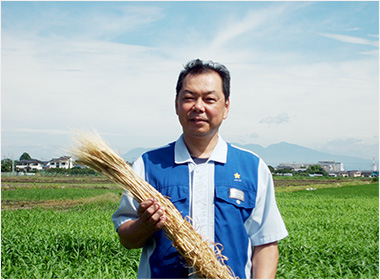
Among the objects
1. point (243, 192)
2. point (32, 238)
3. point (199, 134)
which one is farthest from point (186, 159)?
point (32, 238)

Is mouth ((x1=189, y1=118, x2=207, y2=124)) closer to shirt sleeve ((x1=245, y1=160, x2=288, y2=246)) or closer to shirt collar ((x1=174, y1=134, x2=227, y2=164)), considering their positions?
shirt collar ((x1=174, y1=134, x2=227, y2=164))

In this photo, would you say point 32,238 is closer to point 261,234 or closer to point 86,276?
point 86,276

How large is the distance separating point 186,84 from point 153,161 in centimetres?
39

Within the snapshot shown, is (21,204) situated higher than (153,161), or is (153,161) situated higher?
(153,161)

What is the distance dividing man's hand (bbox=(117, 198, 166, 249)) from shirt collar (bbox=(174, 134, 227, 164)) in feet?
0.90

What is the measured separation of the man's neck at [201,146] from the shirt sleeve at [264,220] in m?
0.26

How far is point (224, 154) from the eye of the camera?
1.88m

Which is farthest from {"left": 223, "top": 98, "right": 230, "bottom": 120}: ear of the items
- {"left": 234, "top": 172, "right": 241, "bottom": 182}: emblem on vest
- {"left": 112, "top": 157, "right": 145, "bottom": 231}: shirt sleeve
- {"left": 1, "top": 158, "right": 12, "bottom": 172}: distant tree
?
{"left": 1, "top": 158, "right": 12, "bottom": 172}: distant tree

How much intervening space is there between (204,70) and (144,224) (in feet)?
2.36

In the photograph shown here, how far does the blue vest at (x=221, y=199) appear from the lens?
5.84ft

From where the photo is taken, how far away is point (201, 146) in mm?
1889

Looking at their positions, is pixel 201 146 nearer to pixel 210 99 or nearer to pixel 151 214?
pixel 210 99

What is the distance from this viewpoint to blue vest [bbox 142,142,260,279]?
178cm

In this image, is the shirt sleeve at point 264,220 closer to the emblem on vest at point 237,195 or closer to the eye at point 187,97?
the emblem on vest at point 237,195
